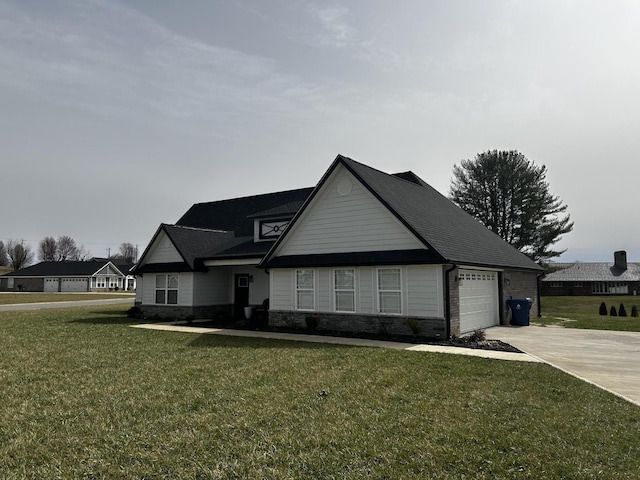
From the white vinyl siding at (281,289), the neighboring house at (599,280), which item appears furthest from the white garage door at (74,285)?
the neighboring house at (599,280)

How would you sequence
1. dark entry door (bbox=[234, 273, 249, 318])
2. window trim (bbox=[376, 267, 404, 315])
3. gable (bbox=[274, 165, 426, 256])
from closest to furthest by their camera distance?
1. window trim (bbox=[376, 267, 404, 315])
2. gable (bbox=[274, 165, 426, 256])
3. dark entry door (bbox=[234, 273, 249, 318])

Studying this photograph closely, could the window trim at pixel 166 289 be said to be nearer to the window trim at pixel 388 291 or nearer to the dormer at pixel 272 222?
the dormer at pixel 272 222

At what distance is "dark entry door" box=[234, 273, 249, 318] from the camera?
2250 cm

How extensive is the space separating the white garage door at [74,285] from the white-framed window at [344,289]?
69040mm

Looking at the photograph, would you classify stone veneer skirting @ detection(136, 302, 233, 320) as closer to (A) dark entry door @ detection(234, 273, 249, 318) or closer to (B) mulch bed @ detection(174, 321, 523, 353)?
(A) dark entry door @ detection(234, 273, 249, 318)

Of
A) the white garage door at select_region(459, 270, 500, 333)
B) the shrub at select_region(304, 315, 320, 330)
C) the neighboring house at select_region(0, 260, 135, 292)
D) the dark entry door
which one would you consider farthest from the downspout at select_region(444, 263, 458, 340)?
the neighboring house at select_region(0, 260, 135, 292)

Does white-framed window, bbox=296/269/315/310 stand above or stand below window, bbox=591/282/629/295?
above

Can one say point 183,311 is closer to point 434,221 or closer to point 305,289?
point 305,289

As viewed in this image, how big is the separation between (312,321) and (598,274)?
2515 inches

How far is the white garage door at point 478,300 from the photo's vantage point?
619 inches

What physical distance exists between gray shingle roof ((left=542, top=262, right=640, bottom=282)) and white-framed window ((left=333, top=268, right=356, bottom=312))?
2195 inches

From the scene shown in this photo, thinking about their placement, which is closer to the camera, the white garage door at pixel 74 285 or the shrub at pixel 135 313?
the shrub at pixel 135 313

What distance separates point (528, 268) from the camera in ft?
72.2

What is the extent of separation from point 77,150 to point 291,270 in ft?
31.8
